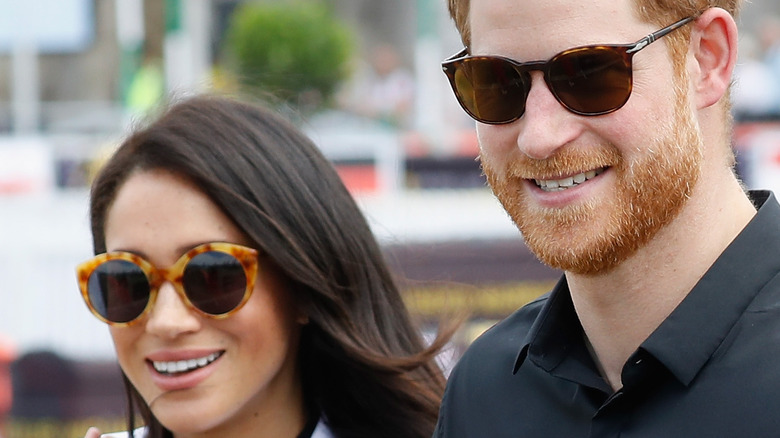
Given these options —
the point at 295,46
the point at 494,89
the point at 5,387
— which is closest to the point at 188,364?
the point at 494,89

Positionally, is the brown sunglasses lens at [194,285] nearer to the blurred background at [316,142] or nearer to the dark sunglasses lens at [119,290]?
the dark sunglasses lens at [119,290]

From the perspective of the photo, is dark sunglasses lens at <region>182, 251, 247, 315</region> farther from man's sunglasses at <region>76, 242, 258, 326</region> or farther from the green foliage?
the green foliage

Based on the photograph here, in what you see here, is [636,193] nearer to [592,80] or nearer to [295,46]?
[592,80]

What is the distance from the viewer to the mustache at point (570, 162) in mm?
1607

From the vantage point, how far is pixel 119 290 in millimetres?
2404

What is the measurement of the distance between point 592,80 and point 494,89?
0.15 metres

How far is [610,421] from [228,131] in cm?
126

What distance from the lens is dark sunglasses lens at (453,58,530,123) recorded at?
1.66 metres

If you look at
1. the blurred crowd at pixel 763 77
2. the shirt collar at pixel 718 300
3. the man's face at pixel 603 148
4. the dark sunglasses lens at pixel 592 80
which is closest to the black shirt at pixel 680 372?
the shirt collar at pixel 718 300

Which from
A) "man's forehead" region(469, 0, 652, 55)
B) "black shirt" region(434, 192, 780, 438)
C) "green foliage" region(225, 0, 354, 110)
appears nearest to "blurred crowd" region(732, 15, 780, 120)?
"green foliage" region(225, 0, 354, 110)

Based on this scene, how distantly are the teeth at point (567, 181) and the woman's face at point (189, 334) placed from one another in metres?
0.95

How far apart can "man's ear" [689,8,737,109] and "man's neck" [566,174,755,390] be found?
0.14 meters

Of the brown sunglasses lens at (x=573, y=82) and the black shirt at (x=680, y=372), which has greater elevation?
the brown sunglasses lens at (x=573, y=82)

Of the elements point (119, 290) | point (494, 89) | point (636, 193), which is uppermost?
point (494, 89)
